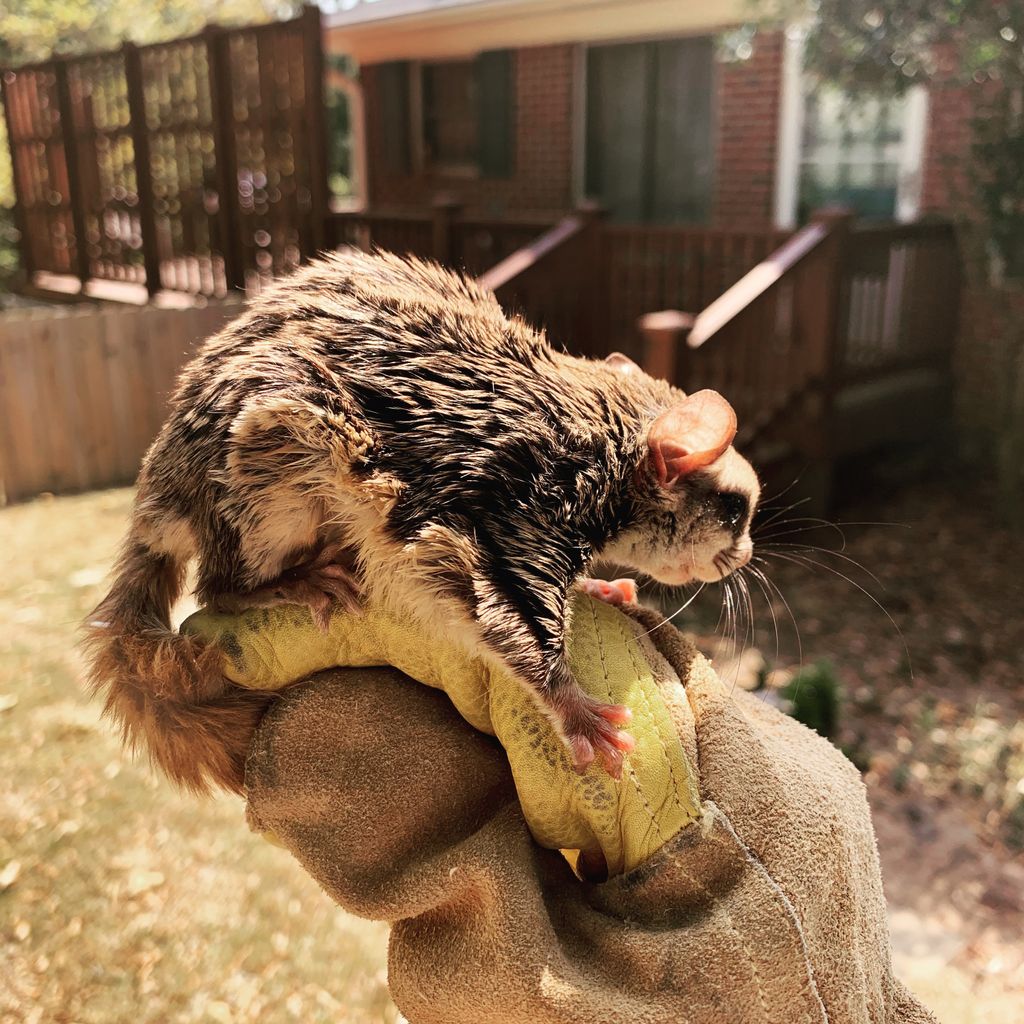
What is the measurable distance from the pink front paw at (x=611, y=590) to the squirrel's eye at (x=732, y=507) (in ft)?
1.03

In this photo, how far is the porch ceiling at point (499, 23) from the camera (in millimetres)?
11266

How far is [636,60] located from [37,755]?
10790 mm

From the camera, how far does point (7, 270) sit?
728 inches

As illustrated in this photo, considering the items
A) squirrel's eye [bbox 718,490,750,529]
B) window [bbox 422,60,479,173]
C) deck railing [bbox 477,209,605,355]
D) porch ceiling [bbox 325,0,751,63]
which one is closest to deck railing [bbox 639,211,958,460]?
deck railing [bbox 477,209,605,355]

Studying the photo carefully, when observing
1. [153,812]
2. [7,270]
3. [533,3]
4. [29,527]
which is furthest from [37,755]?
[7,270]

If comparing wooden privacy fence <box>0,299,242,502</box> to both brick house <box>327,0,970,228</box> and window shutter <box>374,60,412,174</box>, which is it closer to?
brick house <box>327,0,970,228</box>

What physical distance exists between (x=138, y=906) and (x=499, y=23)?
12148mm

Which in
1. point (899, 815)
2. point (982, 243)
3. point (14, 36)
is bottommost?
point (899, 815)

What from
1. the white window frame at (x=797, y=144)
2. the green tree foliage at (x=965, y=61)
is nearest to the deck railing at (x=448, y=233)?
the green tree foliage at (x=965, y=61)

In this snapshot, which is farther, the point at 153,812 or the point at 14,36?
the point at 14,36

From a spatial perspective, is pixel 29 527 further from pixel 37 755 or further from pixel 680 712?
pixel 680 712

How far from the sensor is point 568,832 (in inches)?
70.0

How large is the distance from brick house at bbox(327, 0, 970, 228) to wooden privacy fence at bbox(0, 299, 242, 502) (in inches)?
185

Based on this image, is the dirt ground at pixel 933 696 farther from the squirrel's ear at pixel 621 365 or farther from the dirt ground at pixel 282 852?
the squirrel's ear at pixel 621 365
